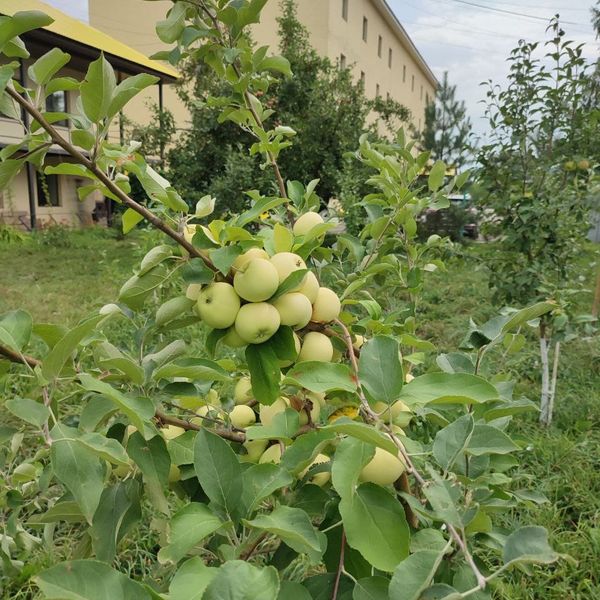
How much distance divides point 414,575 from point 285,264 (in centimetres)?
36

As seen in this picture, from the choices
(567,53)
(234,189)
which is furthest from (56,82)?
(234,189)

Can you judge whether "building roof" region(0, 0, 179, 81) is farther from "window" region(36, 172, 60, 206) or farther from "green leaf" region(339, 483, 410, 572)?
"green leaf" region(339, 483, 410, 572)

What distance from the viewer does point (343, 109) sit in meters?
7.46

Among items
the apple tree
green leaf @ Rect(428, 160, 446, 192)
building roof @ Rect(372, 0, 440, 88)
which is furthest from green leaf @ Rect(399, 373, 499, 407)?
building roof @ Rect(372, 0, 440, 88)

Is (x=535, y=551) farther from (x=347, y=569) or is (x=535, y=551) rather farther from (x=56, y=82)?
(x=56, y=82)

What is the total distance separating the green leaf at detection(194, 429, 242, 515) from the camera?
539 mm

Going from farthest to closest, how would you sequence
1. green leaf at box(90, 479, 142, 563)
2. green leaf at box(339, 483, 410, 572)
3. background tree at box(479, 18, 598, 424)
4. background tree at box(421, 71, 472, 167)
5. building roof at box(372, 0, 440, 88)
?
building roof at box(372, 0, 440, 88) < background tree at box(421, 71, 472, 167) < background tree at box(479, 18, 598, 424) < green leaf at box(90, 479, 142, 563) < green leaf at box(339, 483, 410, 572)

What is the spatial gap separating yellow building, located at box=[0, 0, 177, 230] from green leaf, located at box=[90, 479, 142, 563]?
10712 mm

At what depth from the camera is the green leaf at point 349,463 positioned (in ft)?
1.59

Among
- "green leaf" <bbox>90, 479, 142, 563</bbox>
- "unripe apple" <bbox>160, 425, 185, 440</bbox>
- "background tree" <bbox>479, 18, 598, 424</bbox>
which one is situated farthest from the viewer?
"background tree" <bbox>479, 18, 598, 424</bbox>

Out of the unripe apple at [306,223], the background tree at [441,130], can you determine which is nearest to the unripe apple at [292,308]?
the unripe apple at [306,223]

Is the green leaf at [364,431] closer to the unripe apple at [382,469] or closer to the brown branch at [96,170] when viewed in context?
the unripe apple at [382,469]

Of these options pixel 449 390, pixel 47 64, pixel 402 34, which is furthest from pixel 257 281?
pixel 402 34

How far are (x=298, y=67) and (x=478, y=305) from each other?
4.09m
